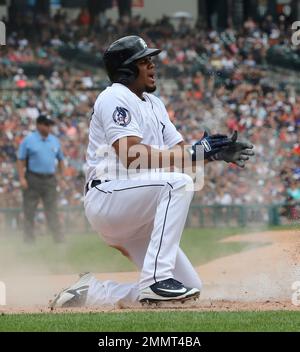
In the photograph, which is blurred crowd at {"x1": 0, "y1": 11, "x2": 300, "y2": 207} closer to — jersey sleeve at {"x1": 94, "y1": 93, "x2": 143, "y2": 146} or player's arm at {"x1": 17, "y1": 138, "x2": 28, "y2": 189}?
player's arm at {"x1": 17, "y1": 138, "x2": 28, "y2": 189}

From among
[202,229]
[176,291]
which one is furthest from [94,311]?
[202,229]

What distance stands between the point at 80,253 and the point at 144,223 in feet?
19.4

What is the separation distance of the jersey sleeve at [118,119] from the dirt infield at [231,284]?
1.11 m

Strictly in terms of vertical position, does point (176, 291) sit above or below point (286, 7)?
below

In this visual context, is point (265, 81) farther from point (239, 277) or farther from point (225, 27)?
point (239, 277)

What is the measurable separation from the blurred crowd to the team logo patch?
10071 mm

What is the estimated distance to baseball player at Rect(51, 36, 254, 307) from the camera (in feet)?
19.4

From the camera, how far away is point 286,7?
26.6 metres

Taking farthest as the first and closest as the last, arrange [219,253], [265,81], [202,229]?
[265,81]
[202,229]
[219,253]

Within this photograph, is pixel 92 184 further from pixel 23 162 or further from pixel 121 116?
pixel 23 162

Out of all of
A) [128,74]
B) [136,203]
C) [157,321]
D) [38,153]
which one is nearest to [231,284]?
[136,203]

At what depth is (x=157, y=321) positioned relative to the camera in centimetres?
513

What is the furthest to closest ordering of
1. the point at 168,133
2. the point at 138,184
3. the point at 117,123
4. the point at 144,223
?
the point at 168,133
the point at 144,223
the point at 138,184
the point at 117,123

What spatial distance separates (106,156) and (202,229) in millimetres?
10546
